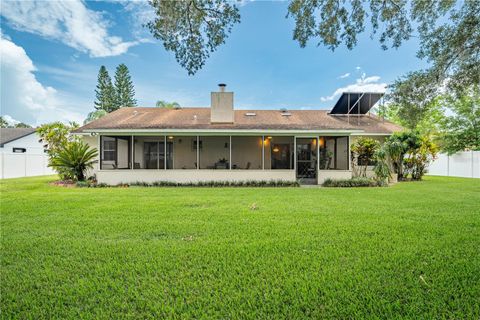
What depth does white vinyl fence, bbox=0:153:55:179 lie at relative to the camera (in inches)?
640

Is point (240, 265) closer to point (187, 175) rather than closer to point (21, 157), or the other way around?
point (187, 175)

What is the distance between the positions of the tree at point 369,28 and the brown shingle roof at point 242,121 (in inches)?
318

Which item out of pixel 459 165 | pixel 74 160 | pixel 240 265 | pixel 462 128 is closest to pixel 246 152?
pixel 74 160

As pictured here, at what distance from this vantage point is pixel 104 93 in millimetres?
39406

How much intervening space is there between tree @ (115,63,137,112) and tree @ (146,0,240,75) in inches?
1571

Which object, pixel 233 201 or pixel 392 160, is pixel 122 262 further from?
pixel 392 160

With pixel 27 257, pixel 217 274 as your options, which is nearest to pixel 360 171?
pixel 217 274

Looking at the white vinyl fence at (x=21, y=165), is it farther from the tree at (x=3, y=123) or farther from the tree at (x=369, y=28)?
the tree at (x=3, y=123)

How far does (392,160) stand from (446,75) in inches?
495

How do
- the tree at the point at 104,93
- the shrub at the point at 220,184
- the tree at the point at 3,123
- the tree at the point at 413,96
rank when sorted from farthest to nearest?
1. the tree at the point at 3,123
2. the tree at the point at 104,93
3. the shrub at the point at 220,184
4. the tree at the point at 413,96

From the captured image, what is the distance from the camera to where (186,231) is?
4.90 meters

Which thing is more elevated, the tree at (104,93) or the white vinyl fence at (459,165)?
the tree at (104,93)

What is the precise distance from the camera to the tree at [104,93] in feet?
129

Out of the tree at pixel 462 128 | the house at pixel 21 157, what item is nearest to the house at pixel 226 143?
the tree at pixel 462 128
